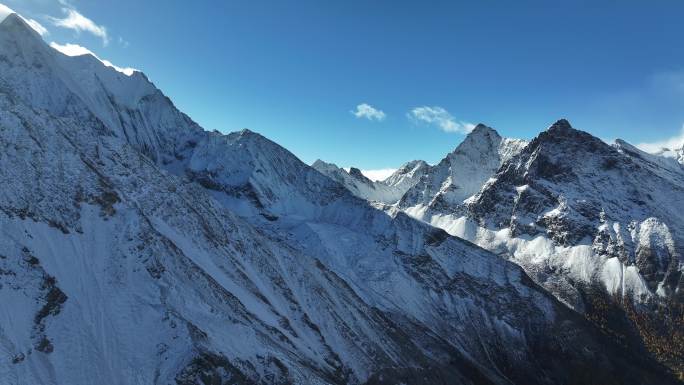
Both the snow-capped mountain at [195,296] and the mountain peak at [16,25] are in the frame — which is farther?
the mountain peak at [16,25]

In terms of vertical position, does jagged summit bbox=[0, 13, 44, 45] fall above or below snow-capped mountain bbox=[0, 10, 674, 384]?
above

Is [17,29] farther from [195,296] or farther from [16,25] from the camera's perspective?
[195,296]

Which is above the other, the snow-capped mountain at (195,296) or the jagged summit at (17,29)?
the jagged summit at (17,29)

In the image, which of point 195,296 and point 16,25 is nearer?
point 195,296

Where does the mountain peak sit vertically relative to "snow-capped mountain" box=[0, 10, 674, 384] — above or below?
above

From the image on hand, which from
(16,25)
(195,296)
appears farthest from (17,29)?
(195,296)

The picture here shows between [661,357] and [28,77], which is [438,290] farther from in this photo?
[28,77]

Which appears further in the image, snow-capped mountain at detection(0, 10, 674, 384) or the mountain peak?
the mountain peak

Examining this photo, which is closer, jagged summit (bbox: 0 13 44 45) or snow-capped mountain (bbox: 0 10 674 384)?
snow-capped mountain (bbox: 0 10 674 384)
